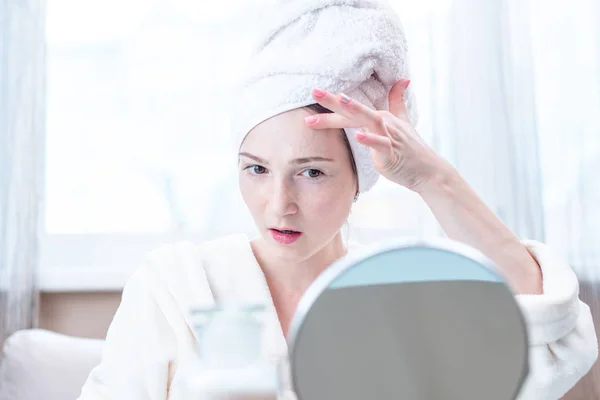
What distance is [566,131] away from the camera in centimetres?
184

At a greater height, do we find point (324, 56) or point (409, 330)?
point (324, 56)

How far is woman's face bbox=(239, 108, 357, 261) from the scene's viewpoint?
35.1 inches

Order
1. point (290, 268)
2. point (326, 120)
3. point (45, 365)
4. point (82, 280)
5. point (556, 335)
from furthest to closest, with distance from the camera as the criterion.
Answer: point (82, 280) → point (45, 365) → point (290, 268) → point (326, 120) → point (556, 335)

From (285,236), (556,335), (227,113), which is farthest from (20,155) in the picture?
(556,335)

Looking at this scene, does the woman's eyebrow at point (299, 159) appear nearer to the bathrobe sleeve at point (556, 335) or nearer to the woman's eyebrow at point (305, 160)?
the woman's eyebrow at point (305, 160)

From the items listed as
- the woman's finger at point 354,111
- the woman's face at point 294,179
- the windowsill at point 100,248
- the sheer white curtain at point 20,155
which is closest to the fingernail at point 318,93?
the woman's finger at point 354,111

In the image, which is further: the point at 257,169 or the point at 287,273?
the point at 287,273

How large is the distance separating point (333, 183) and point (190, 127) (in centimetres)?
103

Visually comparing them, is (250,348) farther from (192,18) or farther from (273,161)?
(192,18)

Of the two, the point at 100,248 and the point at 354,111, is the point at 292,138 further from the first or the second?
the point at 100,248

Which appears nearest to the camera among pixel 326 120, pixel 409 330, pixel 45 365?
pixel 409 330

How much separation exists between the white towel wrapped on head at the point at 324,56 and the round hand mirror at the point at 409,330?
564 mm

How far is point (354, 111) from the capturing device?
0.78 m

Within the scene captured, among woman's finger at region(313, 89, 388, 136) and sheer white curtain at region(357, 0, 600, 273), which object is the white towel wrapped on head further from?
sheer white curtain at region(357, 0, 600, 273)
